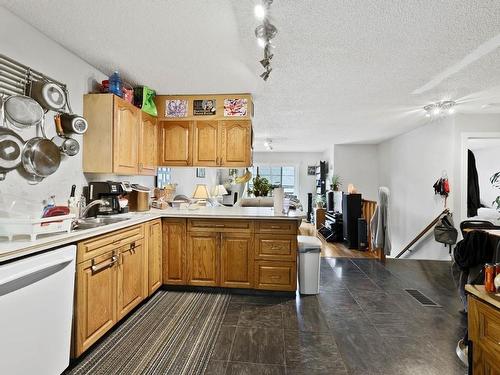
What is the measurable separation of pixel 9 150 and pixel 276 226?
7.62 feet

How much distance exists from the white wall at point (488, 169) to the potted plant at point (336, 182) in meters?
3.14

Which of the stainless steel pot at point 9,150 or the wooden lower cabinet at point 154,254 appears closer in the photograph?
the stainless steel pot at point 9,150

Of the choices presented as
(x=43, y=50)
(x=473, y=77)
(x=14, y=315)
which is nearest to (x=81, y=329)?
(x=14, y=315)

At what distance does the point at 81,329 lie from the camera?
5.88ft

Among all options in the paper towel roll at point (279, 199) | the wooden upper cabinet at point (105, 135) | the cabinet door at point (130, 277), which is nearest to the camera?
the cabinet door at point (130, 277)

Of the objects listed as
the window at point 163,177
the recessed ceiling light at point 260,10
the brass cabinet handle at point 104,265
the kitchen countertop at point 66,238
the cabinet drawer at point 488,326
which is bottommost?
the cabinet drawer at point 488,326

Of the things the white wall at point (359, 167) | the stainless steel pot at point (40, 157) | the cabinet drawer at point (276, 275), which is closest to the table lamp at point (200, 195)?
the cabinet drawer at point (276, 275)

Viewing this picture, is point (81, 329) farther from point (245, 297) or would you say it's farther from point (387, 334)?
point (387, 334)

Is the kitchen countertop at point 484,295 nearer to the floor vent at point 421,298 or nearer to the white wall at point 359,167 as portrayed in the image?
the floor vent at point 421,298

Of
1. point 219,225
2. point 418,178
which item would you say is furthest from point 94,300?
point 418,178

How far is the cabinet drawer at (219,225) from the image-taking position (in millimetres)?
2928

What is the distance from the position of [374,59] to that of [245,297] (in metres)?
2.68

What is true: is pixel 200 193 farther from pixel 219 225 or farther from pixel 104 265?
pixel 104 265

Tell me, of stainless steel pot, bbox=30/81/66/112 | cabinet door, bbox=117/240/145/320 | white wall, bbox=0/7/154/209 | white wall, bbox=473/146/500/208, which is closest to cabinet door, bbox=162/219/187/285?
cabinet door, bbox=117/240/145/320
